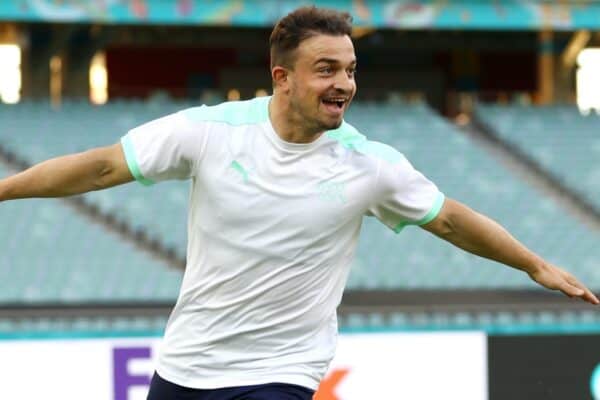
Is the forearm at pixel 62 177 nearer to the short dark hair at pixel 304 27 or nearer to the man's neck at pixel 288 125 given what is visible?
the man's neck at pixel 288 125

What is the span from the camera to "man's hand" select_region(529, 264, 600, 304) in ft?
10.6

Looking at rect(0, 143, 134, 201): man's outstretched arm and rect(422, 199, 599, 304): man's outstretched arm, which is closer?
rect(0, 143, 134, 201): man's outstretched arm

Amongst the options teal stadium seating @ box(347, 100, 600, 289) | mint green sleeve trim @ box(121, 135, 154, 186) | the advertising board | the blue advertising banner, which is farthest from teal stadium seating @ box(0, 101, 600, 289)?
mint green sleeve trim @ box(121, 135, 154, 186)

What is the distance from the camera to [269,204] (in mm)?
3066

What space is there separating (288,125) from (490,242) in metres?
0.70

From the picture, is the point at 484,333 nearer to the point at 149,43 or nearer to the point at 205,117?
the point at 205,117

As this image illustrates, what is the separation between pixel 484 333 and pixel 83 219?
6602mm

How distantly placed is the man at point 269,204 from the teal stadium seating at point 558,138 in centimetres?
1054

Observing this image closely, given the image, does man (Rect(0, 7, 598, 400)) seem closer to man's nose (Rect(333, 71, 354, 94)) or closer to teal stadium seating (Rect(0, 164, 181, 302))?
man's nose (Rect(333, 71, 354, 94))

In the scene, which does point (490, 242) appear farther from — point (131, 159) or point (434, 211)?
point (131, 159)

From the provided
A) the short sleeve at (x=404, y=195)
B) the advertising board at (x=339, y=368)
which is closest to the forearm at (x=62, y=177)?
the short sleeve at (x=404, y=195)

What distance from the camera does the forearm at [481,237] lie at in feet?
10.6

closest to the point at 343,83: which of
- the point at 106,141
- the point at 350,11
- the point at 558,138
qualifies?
the point at 106,141

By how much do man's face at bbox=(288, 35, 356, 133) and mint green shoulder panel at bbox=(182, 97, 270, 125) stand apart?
0.61ft
